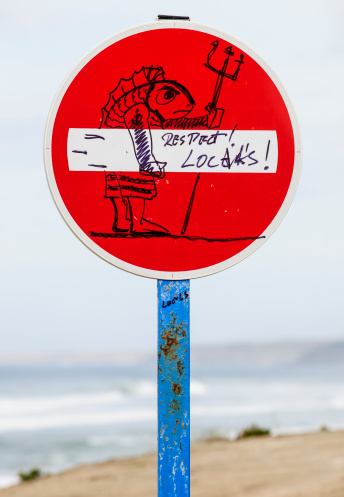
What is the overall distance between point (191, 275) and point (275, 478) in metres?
5.21

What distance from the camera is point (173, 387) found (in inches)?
74.0

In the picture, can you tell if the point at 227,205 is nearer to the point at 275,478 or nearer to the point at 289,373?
the point at 275,478

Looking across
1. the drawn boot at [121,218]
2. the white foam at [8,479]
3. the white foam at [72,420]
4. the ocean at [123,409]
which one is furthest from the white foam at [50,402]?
the drawn boot at [121,218]

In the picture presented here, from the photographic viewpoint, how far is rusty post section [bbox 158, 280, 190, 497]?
1847 mm

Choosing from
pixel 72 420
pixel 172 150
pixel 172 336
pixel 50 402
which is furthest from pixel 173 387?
pixel 50 402

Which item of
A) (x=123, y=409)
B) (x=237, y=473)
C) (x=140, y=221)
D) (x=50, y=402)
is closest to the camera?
(x=140, y=221)

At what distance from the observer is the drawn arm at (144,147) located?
6.08 ft

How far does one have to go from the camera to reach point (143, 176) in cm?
185

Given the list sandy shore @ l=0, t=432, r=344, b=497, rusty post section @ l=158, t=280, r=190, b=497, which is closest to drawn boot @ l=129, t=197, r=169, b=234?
rusty post section @ l=158, t=280, r=190, b=497

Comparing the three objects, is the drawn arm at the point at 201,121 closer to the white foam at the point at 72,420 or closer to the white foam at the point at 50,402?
the white foam at the point at 72,420

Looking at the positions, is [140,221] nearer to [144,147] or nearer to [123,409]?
[144,147]

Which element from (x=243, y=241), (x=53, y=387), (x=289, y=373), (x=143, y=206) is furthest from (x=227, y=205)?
(x=289, y=373)

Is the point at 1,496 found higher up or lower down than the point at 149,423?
higher up

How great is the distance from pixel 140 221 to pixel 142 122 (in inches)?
10.1
